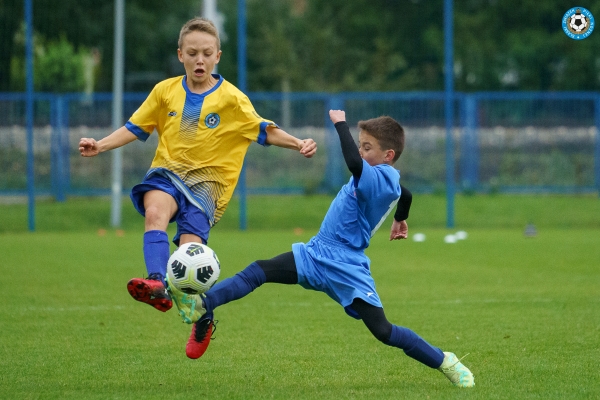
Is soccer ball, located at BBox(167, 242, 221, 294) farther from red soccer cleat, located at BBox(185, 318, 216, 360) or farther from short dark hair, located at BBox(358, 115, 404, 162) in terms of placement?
short dark hair, located at BBox(358, 115, 404, 162)

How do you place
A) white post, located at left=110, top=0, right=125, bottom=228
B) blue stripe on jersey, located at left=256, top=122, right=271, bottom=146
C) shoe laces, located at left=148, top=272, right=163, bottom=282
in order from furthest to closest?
white post, located at left=110, top=0, right=125, bottom=228 → blue stripe on jersey, located at left=256, top=122, right=271, bottom=146 → shoe laces, located at left=148, top=272, right=163, bottom=282

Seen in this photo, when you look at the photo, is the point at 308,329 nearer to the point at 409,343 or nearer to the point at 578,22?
the point at 409,343

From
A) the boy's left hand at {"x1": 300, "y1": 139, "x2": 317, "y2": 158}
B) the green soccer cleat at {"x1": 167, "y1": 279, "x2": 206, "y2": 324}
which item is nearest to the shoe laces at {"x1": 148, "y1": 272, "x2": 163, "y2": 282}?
the green soccer cleat at {"x1": 167, "y1": 279, "x2": 206, "y2": 324}

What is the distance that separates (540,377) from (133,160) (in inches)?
568

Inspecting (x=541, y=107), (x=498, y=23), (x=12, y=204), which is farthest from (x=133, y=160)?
(x=498, y=23)

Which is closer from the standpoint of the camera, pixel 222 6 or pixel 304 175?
pixel 304 175

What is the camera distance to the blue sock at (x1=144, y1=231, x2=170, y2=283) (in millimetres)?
5461

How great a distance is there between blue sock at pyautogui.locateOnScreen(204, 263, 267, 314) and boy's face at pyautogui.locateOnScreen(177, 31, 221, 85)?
49.8 inches

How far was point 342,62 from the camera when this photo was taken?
29.3 meters

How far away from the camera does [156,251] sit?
5.55m

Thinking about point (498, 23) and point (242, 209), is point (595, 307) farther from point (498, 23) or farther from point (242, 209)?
point (498, 23)

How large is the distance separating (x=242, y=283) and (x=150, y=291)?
578 millimetres

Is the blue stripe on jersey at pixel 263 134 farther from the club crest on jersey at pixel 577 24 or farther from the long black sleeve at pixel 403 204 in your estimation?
the club crest on jersey at pixel 577 24

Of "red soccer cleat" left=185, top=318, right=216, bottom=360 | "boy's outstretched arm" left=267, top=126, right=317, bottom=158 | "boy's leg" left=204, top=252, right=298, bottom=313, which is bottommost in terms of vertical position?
"red soccer cleat" left=185, top=318, right=216, bottom=360
